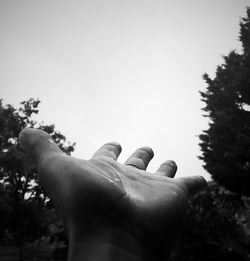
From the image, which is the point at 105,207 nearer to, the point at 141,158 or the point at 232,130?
the point at 141,158

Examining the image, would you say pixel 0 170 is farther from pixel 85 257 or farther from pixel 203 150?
pixel 85 257

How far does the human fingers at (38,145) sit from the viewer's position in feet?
6.34

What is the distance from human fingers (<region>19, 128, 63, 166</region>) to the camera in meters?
1.93

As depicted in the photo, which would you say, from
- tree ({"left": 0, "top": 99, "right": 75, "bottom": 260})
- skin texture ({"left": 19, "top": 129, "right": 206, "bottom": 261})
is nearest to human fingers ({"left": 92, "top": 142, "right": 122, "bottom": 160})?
skin texture ({"left": 19, "top": 129, "right": 206, "bottom": 261})

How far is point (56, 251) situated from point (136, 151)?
20.3 meters

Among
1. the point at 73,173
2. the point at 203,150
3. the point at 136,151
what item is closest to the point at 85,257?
the point at 73,173

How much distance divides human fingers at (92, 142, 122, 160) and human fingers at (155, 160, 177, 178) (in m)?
0.47

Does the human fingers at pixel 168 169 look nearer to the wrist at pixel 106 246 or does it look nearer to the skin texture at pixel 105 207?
the skin texture at pixel 105 207

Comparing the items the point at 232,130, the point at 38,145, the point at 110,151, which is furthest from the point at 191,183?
the point at 232,130

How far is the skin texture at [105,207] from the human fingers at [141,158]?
48 cm

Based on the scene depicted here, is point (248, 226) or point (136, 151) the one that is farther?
point (248, 226)

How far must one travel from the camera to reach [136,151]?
2.86m

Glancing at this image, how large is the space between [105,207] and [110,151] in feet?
2.86

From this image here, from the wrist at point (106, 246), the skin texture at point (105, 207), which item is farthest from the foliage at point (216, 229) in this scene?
the wrist at point (106, 246)
